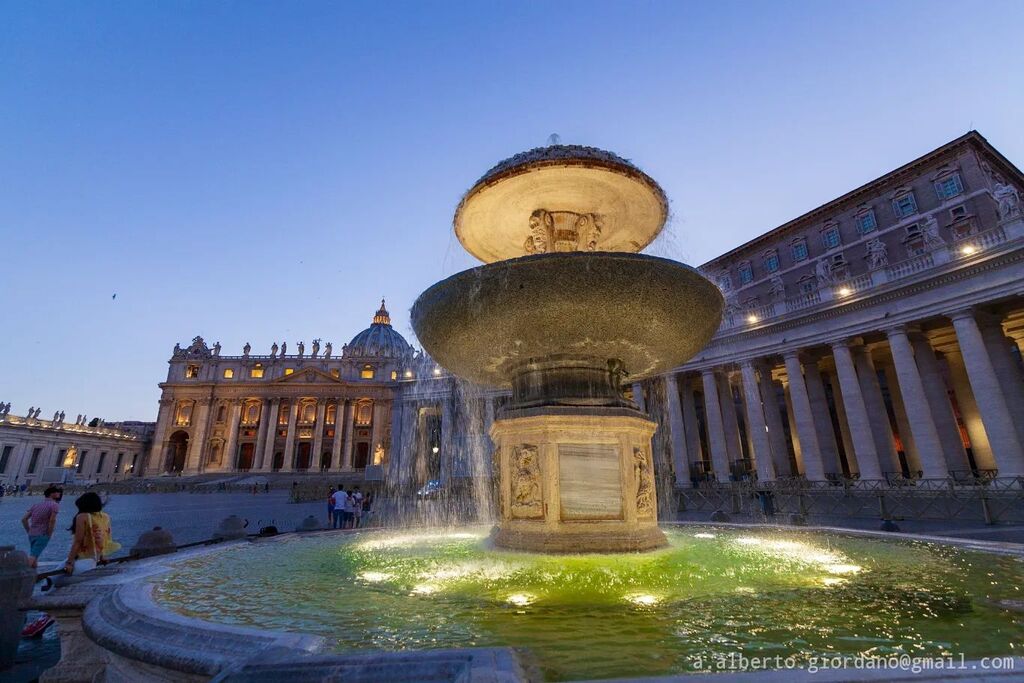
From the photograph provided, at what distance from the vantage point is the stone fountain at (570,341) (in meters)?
6.12

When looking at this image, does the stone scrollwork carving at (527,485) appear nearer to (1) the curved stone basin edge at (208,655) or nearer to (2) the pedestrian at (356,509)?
(1) the curved stone basin edge at (208,655)

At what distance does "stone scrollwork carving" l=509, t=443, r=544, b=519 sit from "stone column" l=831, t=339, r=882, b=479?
23.1 m

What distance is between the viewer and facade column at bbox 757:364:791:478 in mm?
29016

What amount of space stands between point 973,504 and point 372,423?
8276 cm

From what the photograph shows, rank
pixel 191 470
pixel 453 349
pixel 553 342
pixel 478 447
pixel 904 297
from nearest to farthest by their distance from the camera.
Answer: pixel 553 342, pixel 453 349, pixel 904 297, pixel 478 447, pixel 191 470

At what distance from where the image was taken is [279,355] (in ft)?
305

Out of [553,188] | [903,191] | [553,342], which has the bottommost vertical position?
[553,342]

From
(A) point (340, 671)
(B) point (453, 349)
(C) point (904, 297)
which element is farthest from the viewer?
(C) point (904, 297)

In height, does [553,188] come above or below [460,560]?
above

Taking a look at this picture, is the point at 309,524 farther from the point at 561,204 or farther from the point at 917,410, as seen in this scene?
the point at 917,410

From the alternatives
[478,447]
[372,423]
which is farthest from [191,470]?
[478,447]

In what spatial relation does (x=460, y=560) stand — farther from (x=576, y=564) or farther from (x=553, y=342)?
(x=553, y=342)

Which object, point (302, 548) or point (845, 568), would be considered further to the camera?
point (302, 548)

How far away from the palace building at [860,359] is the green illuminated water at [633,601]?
1146 cm
